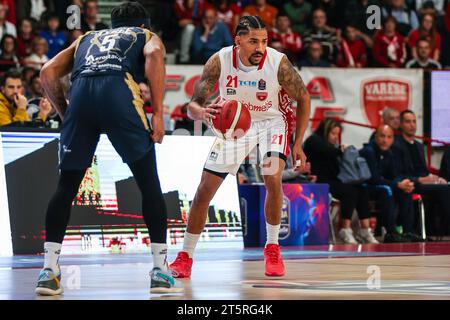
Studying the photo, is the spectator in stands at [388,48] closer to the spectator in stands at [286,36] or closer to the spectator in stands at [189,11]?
the spectator in stands at [286,36]

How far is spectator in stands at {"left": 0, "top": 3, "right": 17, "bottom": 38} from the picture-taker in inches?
610

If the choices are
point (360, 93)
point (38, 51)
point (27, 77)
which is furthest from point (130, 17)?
point (360, 93)

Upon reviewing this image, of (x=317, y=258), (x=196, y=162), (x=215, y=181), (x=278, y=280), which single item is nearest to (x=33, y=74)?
(x=196, y=162)

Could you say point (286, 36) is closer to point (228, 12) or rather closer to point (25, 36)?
point (228, 12)

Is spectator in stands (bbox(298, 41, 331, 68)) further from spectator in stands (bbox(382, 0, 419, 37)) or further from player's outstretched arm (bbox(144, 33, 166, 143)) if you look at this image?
player's outstretched arm (bbox(144, 33, 166, 143))

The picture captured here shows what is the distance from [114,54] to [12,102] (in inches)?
244

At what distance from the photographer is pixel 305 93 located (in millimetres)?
8195

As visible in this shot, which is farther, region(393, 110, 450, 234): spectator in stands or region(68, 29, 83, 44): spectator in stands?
region(68, 29, 83, 44): spectator in stands

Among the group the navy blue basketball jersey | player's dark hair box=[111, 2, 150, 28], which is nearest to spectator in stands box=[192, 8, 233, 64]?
player's dark hair box=[111, 2, 150, 28]

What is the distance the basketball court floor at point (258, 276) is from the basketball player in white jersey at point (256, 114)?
436 millimetres

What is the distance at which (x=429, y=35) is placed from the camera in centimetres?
1820

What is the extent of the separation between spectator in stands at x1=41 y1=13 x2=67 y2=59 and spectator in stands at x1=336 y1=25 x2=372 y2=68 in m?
4.83

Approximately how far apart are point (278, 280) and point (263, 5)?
36.4ft
